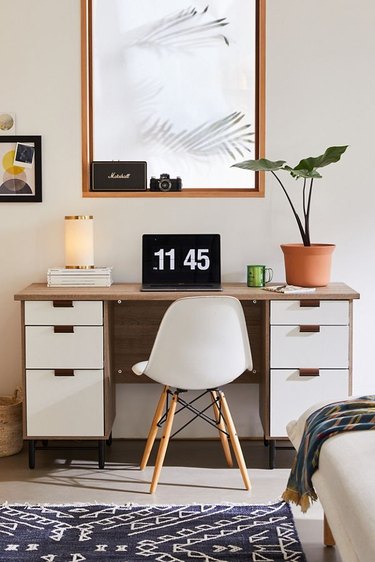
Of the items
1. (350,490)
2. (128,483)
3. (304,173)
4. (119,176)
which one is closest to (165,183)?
(119,176)

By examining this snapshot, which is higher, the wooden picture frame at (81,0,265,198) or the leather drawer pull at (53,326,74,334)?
the wooden picture frame at (81,0,265,198)

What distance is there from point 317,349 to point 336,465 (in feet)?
4.97

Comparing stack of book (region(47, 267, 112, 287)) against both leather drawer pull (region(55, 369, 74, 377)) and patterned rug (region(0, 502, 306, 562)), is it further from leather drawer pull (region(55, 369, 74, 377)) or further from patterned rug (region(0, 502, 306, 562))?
patterned rug (region(0, 502, 306, 562))

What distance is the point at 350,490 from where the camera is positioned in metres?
2.09

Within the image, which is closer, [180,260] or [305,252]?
[305,252]

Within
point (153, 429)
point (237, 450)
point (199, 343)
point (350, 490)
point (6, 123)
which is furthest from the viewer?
point (6, 123)

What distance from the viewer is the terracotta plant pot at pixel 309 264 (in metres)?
3.91

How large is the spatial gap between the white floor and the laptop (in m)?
0.82

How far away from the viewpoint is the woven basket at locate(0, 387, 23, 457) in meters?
3.99

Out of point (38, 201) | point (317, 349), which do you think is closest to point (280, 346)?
point (317, 349)

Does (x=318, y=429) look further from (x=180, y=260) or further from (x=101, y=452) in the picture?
(x=180, y=260)

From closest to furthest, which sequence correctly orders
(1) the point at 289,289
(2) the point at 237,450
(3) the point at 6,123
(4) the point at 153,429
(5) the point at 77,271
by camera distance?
(2) the point at 237,450, (4) the point at 153,429, (1) the point at 289,289, (5) the point at 77,271, (3) the point at 6,123

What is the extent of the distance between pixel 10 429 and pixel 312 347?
1425 mm

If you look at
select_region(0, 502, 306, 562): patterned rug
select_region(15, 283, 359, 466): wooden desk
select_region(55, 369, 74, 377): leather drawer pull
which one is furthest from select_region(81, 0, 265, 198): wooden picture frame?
select_region(0, 502, 306, 562): patterned rug
